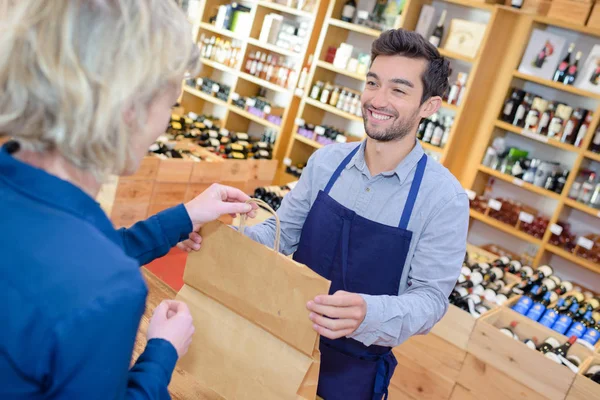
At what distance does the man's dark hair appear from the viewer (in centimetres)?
204

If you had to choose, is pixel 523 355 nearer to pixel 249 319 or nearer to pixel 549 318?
pixel 549 318

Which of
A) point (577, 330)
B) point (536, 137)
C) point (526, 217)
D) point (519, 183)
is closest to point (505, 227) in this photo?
point (526, 217)

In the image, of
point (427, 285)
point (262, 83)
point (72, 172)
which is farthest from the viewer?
point (262, 83)

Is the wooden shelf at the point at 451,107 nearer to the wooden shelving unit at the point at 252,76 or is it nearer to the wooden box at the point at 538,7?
the wooden box at the point at 538,7

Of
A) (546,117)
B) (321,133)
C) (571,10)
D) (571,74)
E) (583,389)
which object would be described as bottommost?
(583,389)

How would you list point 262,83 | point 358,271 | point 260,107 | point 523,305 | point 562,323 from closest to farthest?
1. point 358,271
2. point 562,323
3. point 523,305
4. point 262,83
5. point 260,107

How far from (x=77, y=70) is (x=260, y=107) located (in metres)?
5.64

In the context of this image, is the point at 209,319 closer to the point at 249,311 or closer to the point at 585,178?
the point at 249,311

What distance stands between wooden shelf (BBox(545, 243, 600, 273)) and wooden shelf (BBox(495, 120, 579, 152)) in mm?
783

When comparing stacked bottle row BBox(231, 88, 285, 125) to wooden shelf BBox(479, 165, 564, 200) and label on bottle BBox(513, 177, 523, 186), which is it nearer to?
wooden shelf BBox(479, 165, 564, 200)

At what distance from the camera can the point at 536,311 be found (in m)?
3.70

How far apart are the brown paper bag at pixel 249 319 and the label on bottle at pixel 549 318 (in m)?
2.70

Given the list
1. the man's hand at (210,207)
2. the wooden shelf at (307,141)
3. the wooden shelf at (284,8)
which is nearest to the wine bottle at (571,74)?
the wooden shelf at (307,141)

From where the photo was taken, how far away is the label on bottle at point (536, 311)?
3684 mm
